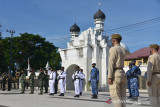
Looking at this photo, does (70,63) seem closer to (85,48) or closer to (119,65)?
(85,48)

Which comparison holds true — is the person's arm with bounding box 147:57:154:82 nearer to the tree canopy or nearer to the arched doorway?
the arched doorway

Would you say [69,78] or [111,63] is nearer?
[111,63]

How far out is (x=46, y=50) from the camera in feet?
180

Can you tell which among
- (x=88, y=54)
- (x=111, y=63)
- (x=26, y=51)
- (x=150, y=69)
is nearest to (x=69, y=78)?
(x=88, y=54)

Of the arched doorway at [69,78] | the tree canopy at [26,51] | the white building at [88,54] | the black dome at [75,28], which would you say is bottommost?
the arched doorway at [69,78]

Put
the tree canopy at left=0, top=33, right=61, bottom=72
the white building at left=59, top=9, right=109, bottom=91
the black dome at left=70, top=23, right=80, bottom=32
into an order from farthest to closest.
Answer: the tree canopy at left=0, top=33, right=61, bottom=72, the black dome at left=70, top=23, right=80, bottom=32, the white building at left=59, top=9, right=109, bottom=91

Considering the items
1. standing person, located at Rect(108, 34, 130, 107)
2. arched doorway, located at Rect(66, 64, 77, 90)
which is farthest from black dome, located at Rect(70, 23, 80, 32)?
standing person, located at Rect(108, 34, 130, 107)

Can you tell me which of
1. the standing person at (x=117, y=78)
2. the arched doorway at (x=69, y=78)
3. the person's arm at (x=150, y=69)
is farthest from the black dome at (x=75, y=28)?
the standing person at (x=117, y=78)

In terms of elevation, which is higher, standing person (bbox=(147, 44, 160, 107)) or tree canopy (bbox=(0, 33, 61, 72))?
tree canopy (bbox=(0, 33, 61, 72))

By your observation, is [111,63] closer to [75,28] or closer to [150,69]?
[150,69]

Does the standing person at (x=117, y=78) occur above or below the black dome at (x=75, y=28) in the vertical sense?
below

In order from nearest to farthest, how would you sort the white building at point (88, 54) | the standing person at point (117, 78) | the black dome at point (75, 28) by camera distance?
the standing person at point (117, 78) → the white building at point (88, 54) → the black dome at point (75, 28)

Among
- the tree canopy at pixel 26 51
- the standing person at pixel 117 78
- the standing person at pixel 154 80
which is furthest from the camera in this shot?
the tree canopy at pixel 26 51

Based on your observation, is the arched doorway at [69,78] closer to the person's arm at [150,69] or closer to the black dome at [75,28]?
the person's arm at [150,69]
